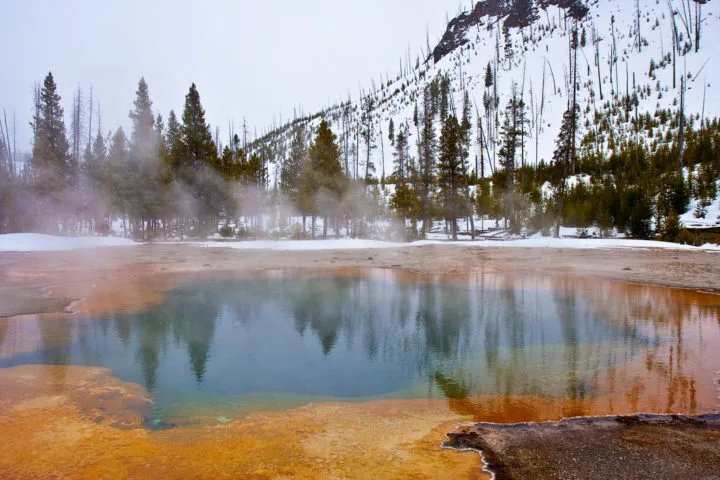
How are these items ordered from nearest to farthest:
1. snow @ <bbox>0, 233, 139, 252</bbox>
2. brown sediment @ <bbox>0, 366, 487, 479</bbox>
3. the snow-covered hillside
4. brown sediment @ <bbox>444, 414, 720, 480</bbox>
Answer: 1. brown sediment @ <bbox>444, 414, 720, 480</bbox>
2. brown sediment @ <bbox>0, 366, 487, 479</bbox>
3. snow @ <bbox>0, 233, 139, 252</bbox>
4. the snow-covered hillside

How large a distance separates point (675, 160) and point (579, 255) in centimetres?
2048

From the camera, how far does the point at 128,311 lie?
11.1m

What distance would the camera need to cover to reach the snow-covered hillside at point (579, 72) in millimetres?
45656

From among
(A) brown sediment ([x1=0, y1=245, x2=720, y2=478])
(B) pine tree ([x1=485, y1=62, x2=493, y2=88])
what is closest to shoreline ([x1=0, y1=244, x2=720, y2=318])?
(A) brown sediment ([x1=0, y1=245, x2=720, y2=478])

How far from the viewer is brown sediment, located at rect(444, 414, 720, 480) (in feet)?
12.2

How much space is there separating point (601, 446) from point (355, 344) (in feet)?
16.4

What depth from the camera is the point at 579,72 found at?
200 ft

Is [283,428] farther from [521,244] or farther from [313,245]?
[521,244]

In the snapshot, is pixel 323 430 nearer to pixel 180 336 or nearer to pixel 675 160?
pixel 180 336

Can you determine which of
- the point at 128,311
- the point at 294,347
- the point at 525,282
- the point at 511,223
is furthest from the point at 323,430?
the point at 511,223

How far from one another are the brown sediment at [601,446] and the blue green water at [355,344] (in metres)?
1.21

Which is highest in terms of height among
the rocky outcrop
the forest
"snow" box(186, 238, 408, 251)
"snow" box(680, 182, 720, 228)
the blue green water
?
the rocky outcrop

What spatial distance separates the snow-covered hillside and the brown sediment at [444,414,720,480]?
142 ft

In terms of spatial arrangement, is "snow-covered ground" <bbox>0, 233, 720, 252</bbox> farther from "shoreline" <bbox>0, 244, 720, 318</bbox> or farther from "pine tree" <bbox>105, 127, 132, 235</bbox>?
"pine tree" <bbox>105, 127, 132, 235</bbox>
